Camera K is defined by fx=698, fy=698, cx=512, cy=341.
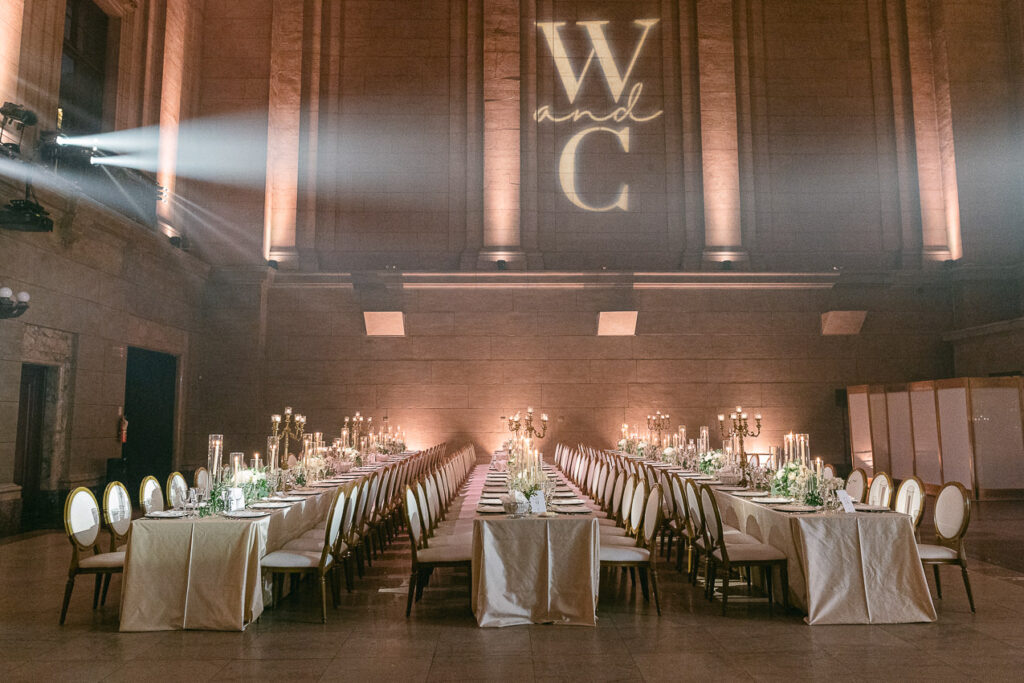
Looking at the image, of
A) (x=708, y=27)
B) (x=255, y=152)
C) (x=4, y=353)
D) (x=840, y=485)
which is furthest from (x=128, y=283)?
(x=708, y=27)

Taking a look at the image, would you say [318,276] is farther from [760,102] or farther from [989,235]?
[989,235]

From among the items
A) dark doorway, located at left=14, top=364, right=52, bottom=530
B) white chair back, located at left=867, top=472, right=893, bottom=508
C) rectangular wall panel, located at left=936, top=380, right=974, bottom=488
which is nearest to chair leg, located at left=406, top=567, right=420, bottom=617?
white chair back, located at left=867, top=472, right=893, bottom=508

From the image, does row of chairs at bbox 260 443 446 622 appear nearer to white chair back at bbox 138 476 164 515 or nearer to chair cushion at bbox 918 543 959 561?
white chair back at bbox 138 476 164 515

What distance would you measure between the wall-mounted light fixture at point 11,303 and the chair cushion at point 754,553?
7129 millimetres

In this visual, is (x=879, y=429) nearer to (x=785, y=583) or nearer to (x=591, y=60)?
(x=785, y=583)

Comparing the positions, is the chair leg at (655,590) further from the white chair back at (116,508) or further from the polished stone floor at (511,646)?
the white chair back at (116,508)

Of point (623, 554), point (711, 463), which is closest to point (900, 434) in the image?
point (711, 463)

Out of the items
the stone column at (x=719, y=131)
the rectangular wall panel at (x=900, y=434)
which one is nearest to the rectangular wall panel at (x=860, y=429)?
the rectangular wall panel at (x=900, y=434)

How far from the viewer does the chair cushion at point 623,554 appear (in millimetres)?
4727

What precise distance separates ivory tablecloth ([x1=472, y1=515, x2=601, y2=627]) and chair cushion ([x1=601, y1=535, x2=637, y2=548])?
0.60 meters

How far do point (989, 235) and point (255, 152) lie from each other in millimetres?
14447

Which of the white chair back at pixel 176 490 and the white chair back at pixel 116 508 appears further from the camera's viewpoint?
the white chair back at pixel 176 490

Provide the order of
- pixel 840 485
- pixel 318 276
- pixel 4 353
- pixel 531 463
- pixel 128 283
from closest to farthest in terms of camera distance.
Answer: pixel 840 485 → pixel 531 463 → pixel 4 353 → pixel 128 283 → pixel 318 276

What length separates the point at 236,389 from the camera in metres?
12.7
